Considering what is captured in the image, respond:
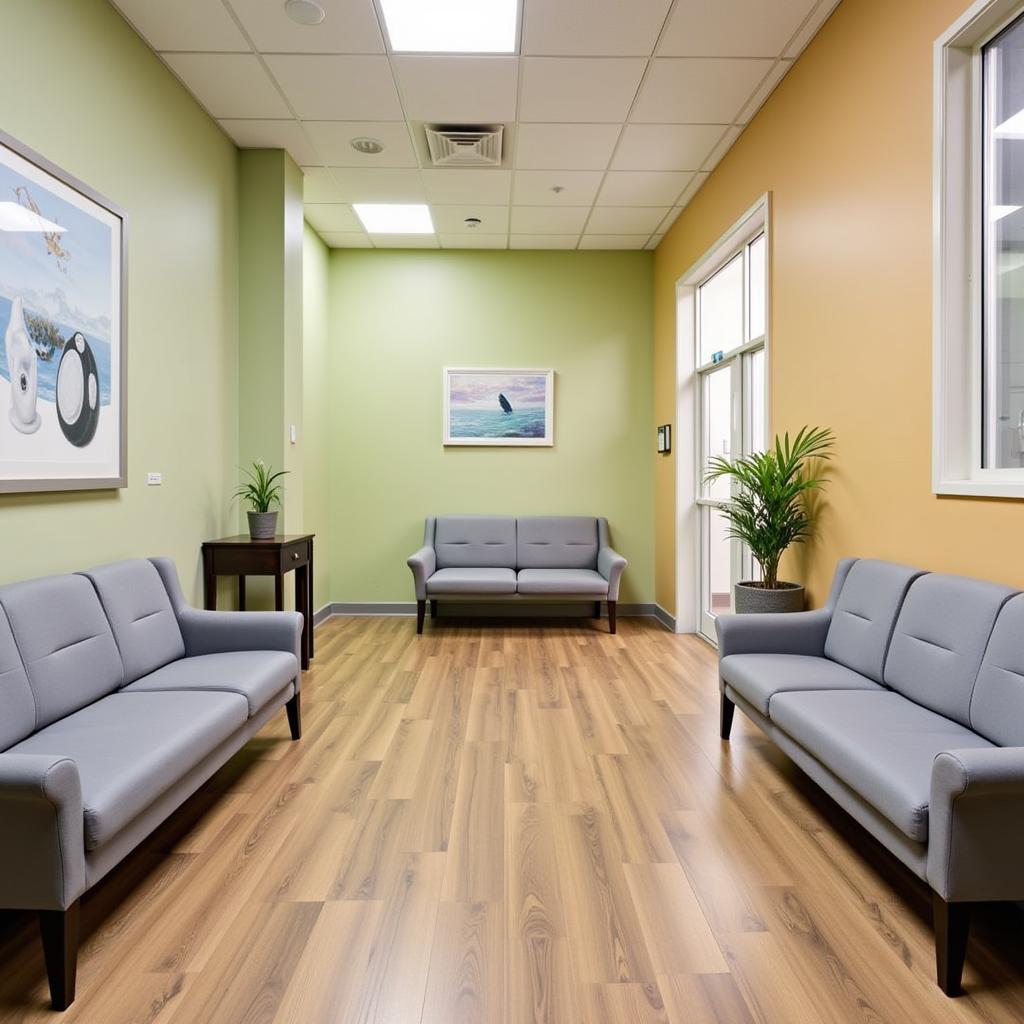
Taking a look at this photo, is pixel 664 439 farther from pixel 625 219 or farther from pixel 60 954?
pixel 60 954

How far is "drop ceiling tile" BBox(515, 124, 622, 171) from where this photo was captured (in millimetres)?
2979

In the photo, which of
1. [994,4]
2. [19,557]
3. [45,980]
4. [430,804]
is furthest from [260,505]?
[994,4]

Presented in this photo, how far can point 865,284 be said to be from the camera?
2.14 metres

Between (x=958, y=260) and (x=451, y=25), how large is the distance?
1769 mm

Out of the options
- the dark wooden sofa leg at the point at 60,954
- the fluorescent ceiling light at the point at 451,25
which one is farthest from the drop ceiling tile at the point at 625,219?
the dark wooden sofa leg at the point at 60,954

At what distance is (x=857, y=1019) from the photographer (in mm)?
1106

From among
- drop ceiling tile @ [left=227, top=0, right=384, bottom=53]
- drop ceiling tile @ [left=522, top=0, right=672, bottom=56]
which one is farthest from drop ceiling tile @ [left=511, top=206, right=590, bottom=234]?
drop ceiling tile @ [left=227, top=0, right=384, bottom=53]

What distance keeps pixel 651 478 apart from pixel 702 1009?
370 centimetres

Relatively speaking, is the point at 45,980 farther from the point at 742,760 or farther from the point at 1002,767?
the point at 742,760

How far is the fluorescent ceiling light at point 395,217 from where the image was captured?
12.6ft

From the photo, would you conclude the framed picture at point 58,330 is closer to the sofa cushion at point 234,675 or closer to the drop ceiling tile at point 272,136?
the sofa cushion at point 234,675

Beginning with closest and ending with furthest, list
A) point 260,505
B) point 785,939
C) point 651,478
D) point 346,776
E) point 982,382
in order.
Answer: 1. point 785,939
2. point 982,382
3. point 346,776
4. point 260,505
5. point 651,478

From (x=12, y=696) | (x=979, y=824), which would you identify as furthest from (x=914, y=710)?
(x=12, y=696)

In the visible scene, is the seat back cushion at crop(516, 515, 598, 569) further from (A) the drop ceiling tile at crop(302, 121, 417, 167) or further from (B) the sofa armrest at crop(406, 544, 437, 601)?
(A) the drop ceiling tile at crop(302, 121, 417, 167)
